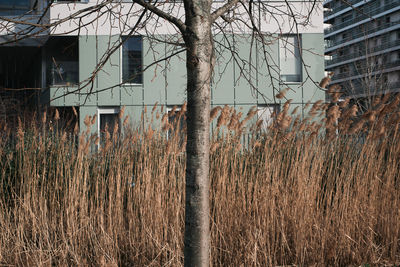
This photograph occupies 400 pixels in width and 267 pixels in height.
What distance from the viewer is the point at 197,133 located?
5.92 feet

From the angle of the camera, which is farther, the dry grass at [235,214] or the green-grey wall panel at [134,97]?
the green-grey wall panel at [134,97]

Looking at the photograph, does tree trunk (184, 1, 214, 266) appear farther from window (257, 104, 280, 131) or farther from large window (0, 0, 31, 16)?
large window (0, 0, 31, 16)

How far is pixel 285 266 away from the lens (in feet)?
9.77

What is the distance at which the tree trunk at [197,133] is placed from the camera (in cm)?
181

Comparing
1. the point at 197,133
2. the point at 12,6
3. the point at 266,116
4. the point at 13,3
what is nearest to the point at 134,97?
the point at 13,3

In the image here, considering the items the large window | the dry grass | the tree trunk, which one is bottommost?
the dry grass

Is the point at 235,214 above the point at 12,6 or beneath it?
beneath

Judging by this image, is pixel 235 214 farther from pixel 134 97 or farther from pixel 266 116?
pixel 134 97

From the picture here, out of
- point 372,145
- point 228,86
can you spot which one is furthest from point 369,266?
point 228,86

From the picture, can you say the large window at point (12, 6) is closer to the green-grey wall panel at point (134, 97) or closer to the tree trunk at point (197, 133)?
the green-grey wall panel at point (134, 97)

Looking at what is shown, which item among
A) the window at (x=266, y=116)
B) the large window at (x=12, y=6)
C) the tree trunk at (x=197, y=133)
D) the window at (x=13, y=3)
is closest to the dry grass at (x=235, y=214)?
the window at (x=266, y=116)

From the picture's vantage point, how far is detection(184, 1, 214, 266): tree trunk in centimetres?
181

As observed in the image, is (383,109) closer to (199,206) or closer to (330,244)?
(330,244)

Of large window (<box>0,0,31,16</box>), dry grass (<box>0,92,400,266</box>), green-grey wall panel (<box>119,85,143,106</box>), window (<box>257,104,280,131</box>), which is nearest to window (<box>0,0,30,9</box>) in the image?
large window (<box>0,0,31,16</box>)
